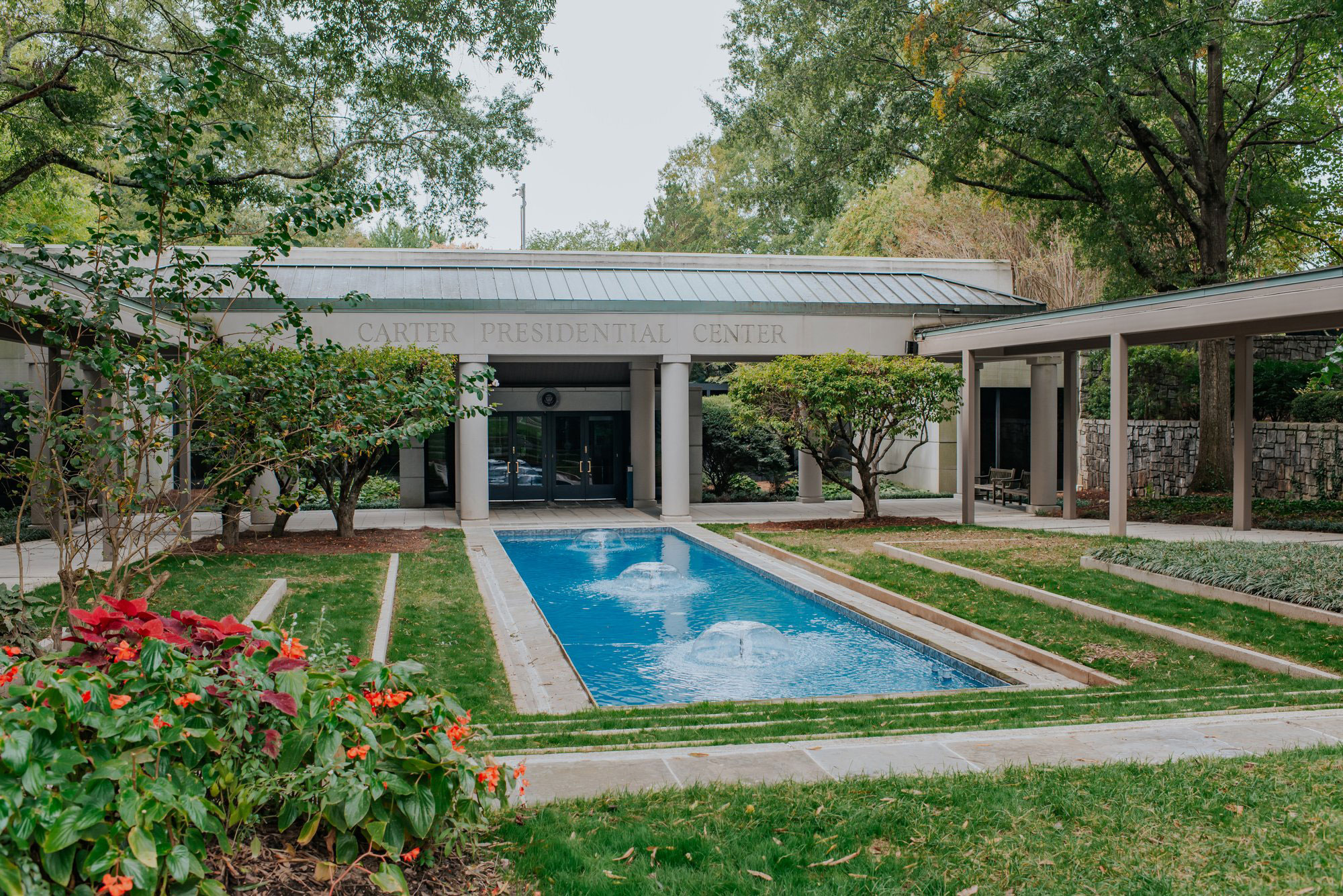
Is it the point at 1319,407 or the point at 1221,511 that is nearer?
the point at 1221,511

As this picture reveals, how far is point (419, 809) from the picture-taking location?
10.1ft

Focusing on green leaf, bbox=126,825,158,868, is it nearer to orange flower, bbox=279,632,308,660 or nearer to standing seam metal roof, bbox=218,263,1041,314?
orange flower, bbox=279,632,308,660

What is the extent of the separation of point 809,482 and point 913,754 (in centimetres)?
1931

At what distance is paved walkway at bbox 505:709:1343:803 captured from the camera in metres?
4.27

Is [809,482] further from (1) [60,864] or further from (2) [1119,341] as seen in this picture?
(1) [60,864]

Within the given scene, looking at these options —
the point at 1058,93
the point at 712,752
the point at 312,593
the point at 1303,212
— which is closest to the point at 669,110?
the point at 1303,212

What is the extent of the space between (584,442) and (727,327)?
6.17m

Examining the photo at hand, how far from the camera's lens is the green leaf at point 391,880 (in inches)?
111

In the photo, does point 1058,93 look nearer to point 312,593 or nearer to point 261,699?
point 312,593

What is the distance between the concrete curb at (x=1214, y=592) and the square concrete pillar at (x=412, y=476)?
15.9 meters

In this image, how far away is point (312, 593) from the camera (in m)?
10.8

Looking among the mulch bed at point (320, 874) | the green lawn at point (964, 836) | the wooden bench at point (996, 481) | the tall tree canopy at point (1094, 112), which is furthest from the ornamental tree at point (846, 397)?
the mulch bed at point (320, 874)

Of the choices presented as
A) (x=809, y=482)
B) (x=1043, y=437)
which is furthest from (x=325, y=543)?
(x=1043, y=437)

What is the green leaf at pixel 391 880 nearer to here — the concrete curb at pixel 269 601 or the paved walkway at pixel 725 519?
the concrete curb at pixel 269 601
